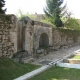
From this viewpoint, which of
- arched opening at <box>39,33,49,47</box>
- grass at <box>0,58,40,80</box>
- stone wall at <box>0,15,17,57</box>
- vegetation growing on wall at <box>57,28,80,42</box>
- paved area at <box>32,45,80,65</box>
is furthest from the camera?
vegetation growing on wall at <box>57,28,80,42</box>

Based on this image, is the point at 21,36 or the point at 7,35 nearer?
the point at 7,35

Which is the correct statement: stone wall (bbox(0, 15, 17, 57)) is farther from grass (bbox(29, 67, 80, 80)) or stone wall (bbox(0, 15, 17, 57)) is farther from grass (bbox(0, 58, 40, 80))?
grass (bbox(29, 67, 80, 80))

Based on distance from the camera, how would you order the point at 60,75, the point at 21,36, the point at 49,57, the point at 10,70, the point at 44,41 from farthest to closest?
the point at 44,41
the point at 49,57
the point at 21,36
the point at 60,75
the point at 10,70

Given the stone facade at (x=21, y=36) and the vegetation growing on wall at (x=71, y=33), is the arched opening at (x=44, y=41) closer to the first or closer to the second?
the stone facade at (x=21, y=36)

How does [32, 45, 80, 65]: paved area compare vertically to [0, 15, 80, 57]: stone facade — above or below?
below

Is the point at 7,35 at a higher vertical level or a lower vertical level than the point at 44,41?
higher

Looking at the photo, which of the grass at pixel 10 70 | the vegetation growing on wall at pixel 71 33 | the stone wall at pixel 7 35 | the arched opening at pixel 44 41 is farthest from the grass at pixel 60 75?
the vegetation growing on wall at pixel 71 33

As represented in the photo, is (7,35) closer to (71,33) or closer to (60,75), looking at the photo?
(60,75)

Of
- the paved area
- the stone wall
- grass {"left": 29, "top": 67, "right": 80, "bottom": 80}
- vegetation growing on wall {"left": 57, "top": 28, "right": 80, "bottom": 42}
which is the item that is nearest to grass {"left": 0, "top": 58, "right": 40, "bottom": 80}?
grass {"left": 29, "top": 67, "right": 80, "bottom": 80}

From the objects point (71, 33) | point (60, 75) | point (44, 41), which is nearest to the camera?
point (60, 75)

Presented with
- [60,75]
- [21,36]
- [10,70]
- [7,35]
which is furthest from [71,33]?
[10,70]

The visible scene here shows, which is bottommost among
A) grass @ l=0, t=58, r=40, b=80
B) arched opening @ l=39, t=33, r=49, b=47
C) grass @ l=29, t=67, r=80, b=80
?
grass @ l=29, t=67, r=80, b=80

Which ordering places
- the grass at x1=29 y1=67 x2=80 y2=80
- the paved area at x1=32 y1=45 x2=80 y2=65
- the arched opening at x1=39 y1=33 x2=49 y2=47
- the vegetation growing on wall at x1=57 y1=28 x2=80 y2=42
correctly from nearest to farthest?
the grass at x1=29 y1=67 x2=80 y2=80 < the paved area at x1=32 y1=45 x2=80 y2=65 < the arched opening at x1=39 y1=33 x2=49 y2=47 < the vegetation growing on wall at x1=57 y1=28 x2=80 y2=42

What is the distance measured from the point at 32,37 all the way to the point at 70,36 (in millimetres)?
9902
